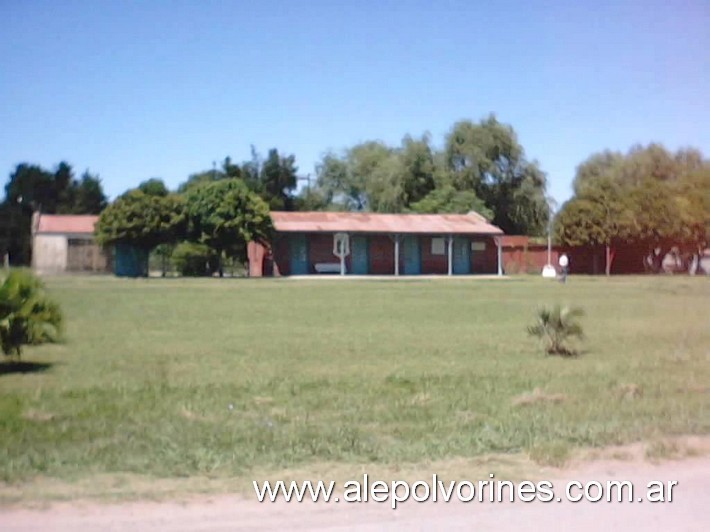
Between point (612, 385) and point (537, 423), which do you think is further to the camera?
point (612, 385)

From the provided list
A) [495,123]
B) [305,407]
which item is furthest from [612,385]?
[495,123]

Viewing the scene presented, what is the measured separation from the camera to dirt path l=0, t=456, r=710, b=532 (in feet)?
21.9

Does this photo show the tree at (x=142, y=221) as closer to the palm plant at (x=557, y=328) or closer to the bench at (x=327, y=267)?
the bench at (x=327, y=267)

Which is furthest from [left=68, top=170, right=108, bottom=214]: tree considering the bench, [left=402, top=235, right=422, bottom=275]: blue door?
[left=402, top=235, right=422, bottom=275]: blue door

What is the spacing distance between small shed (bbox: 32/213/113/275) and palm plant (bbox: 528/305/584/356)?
86.0 feet

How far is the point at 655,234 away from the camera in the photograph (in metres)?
55.1

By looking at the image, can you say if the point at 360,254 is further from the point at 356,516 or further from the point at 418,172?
the point at 356,516

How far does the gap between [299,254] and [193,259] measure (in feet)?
23.4

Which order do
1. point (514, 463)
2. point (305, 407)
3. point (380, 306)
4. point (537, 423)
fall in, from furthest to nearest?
1. point (380, 306)
2. point (305, 407)
3. point (537, 423)
4. point (514, 463)

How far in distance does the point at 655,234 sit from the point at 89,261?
3227 cm

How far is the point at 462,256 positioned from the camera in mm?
62500

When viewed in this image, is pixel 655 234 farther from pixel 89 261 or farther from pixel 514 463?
pixel 514 463

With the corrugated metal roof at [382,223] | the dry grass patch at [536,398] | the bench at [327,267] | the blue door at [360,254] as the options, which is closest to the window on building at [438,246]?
the corrugated metal roof at [382,223]

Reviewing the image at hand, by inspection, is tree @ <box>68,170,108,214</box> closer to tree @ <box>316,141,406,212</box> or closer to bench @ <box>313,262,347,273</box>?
bench @ <box>313,262,347,273</box>
